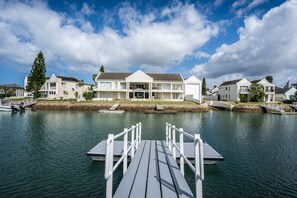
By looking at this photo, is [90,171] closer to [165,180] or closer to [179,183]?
[165,180]

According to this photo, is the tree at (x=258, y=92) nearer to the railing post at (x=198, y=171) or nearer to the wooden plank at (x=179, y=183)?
the wooden plank at (x=179, y=183)

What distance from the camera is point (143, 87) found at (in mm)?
67625

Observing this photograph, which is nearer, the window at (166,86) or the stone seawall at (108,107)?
the stone seawall at (108,107)

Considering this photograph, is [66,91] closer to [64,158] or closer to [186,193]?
[64,158]

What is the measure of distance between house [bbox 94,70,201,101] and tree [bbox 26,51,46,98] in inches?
779

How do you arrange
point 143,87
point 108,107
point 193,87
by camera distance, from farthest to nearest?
point 193,87 → point 143,87 → point 108,107

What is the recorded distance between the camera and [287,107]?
58062 mm

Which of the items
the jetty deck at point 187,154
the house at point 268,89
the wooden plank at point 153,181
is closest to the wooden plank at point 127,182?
the wooden plank at point 153,181

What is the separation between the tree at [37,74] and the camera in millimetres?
65938

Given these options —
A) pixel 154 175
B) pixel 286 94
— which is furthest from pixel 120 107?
pixel 286 94

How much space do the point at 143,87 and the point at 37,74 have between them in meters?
37.9

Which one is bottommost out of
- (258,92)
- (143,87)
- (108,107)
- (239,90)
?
(108,107)

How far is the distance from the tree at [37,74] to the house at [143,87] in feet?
64.9

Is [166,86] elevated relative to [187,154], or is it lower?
elevated
